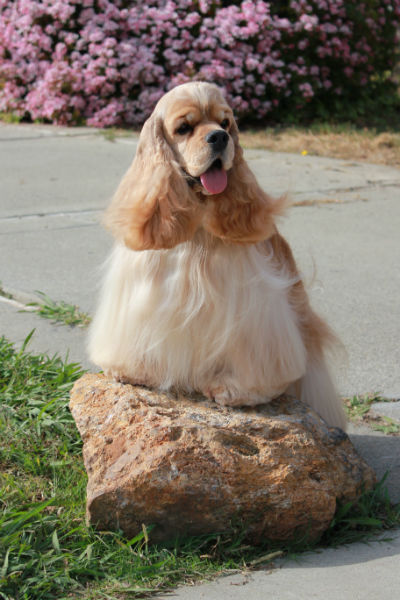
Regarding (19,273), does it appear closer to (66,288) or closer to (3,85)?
(66,288)

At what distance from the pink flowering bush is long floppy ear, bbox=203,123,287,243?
8.05 meters

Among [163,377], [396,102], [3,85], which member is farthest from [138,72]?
[163,377]

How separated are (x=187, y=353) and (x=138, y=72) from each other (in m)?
8.37

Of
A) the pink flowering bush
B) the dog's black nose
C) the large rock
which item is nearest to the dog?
the dog's black nose

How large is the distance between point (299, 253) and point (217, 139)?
142 inches

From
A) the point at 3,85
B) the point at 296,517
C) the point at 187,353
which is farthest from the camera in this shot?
the point at 3,85

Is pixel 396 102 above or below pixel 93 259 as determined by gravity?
above

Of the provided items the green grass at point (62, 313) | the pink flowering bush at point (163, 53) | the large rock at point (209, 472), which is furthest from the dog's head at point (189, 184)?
the pink flowering bush at point (163, 53)

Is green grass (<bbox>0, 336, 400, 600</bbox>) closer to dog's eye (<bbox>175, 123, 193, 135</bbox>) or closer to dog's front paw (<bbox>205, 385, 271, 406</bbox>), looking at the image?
dog's front paw (<bbox>205, 385, 271, 406</bbox>)

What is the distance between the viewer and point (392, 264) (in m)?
6.04

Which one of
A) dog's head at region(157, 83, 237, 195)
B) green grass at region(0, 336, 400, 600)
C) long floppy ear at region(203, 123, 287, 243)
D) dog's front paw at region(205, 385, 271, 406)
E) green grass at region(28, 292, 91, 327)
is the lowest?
green grass at region(28, 292, 91, 327)

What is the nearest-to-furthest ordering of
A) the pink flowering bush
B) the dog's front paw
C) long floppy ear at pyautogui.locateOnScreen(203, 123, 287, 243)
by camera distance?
1. long floppy ear at pyautogui.locateOnScreen(203, 123, 287, 243)
2. the dog's front paw
3. the pink flowering bush

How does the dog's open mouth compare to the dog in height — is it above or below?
above

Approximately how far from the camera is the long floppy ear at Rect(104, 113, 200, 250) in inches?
112
